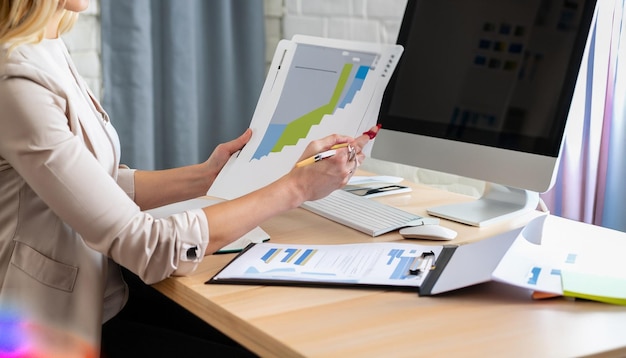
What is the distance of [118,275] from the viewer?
1296mm

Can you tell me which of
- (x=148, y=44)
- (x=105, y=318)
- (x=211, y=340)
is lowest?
(x=211, y=340)

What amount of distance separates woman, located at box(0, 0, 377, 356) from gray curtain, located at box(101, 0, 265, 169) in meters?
0.97

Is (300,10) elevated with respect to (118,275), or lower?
elevated

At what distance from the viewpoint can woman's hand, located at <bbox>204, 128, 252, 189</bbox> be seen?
4.95 ft

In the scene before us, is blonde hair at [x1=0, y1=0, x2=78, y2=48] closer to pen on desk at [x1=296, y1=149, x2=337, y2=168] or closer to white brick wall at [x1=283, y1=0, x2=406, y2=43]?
pen on desk at [x1=296, y1=149, x2=337, y2=168]

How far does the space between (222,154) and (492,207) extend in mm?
528

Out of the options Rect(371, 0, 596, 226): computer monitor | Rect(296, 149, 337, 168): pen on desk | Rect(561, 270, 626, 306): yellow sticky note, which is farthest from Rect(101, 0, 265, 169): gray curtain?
Rect(561, 270, 626, 306): yellow sticky note

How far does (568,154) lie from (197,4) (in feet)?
3.99

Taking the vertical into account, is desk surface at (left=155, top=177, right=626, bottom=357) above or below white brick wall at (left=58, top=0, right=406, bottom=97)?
below

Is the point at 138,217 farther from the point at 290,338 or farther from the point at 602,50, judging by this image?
the point at 602,50

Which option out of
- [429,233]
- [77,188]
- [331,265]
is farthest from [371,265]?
[77,188]

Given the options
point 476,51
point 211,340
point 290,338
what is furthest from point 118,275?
point 476,51

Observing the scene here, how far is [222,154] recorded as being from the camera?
1.51 metres

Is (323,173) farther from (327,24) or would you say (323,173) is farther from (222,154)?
(327,24)
